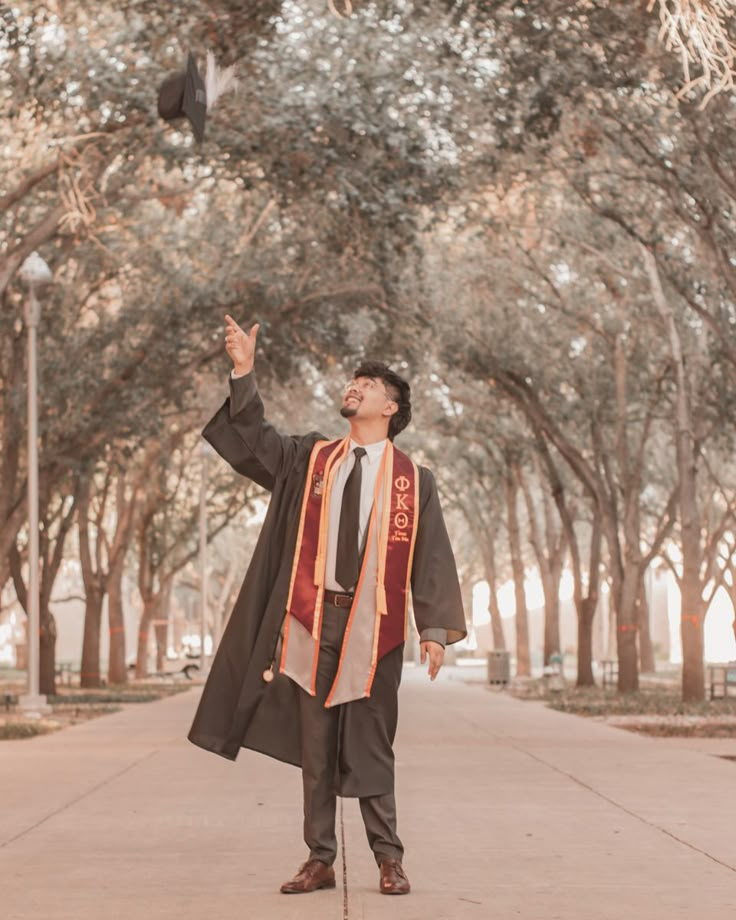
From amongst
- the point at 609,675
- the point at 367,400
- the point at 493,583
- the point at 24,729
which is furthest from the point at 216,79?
the point at 493,583

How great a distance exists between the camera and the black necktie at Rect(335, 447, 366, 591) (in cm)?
718

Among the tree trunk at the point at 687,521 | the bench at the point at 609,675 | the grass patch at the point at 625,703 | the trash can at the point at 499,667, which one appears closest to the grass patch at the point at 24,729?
the grass patch at the point at 625,703

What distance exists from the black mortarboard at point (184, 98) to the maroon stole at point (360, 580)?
9250 millimetres

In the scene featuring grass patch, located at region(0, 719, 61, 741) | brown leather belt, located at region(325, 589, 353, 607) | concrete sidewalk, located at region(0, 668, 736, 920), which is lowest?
concrete sidewalk, located at region(0, 668, 736, 920)

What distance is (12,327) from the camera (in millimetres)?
27000

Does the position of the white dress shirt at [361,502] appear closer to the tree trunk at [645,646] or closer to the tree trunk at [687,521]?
the tree trunk at [687,521]

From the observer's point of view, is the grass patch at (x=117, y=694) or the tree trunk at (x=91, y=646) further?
the tree trunk at (x=91, y=646)

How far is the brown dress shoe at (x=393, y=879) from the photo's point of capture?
6.98m

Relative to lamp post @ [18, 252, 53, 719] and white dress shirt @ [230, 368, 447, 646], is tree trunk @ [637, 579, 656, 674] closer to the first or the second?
lamp post @ [18, 252, 53, 719]

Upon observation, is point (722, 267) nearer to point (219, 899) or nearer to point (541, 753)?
point (541, 753)

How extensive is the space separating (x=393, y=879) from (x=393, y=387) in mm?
2066

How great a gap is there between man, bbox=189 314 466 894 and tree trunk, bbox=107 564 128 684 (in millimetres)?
31114

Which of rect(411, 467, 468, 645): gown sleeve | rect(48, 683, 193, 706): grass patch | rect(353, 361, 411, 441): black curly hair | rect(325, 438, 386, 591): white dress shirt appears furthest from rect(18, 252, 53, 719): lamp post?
rect(411, 467, 468, 645): gown sleeve

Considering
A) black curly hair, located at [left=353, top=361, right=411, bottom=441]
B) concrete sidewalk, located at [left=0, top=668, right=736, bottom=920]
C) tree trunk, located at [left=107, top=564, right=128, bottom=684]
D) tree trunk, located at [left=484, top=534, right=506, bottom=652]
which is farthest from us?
tree trunk, located at [left=484, top=534, right=506, bottom=652]
